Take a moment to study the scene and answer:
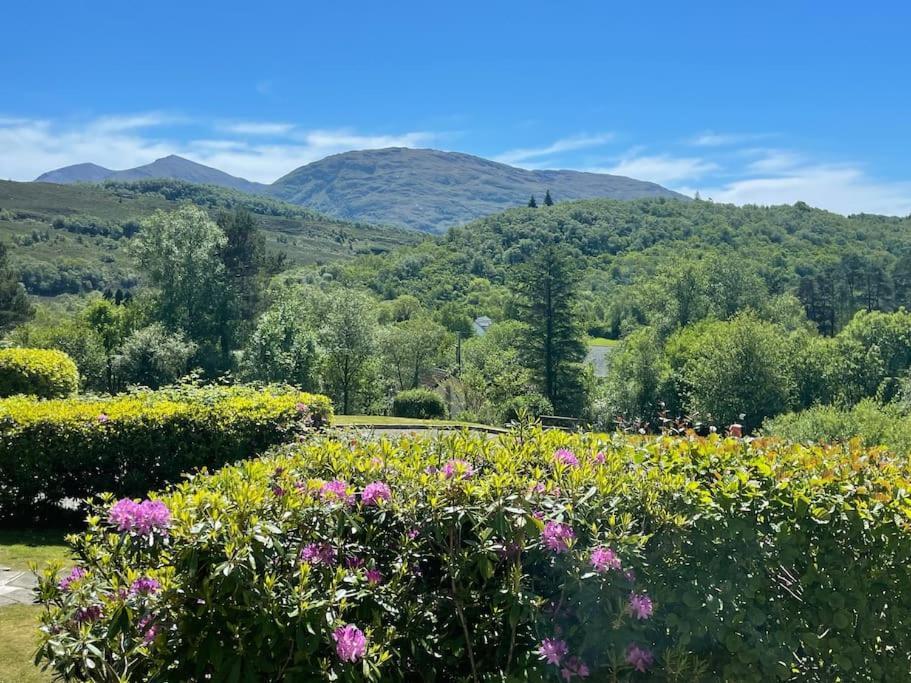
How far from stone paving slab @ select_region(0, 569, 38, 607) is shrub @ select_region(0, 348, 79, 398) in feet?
19.5

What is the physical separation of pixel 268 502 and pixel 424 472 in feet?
1.90

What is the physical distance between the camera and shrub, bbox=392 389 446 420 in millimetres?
24391

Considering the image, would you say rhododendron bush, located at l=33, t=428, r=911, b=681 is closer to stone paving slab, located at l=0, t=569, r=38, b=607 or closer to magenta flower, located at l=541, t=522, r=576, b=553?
magenta flower, located at l=541, t=522, r=576, b=553

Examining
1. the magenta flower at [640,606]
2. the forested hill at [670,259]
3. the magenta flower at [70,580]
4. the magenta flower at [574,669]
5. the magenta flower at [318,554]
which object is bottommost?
the magenta flower at [574,669]

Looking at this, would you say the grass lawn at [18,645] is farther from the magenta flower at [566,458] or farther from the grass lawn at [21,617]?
the magenta flower at [566,458]

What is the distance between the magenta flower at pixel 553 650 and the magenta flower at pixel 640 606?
0.26 metres

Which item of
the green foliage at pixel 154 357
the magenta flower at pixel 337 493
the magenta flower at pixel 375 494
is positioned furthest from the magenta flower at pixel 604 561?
the green foliage at pixel 154 357

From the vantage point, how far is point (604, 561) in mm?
2090

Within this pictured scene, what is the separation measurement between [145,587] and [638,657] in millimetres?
1634

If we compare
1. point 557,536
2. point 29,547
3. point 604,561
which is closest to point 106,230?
point 29,547

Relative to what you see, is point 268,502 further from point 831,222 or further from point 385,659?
point 831,222

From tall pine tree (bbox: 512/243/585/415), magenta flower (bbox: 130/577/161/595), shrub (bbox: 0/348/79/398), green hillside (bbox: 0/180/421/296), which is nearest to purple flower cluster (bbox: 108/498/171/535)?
magenta flower (bbox: 130/577/161/595)

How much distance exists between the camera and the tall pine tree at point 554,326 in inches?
1601

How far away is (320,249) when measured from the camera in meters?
108
